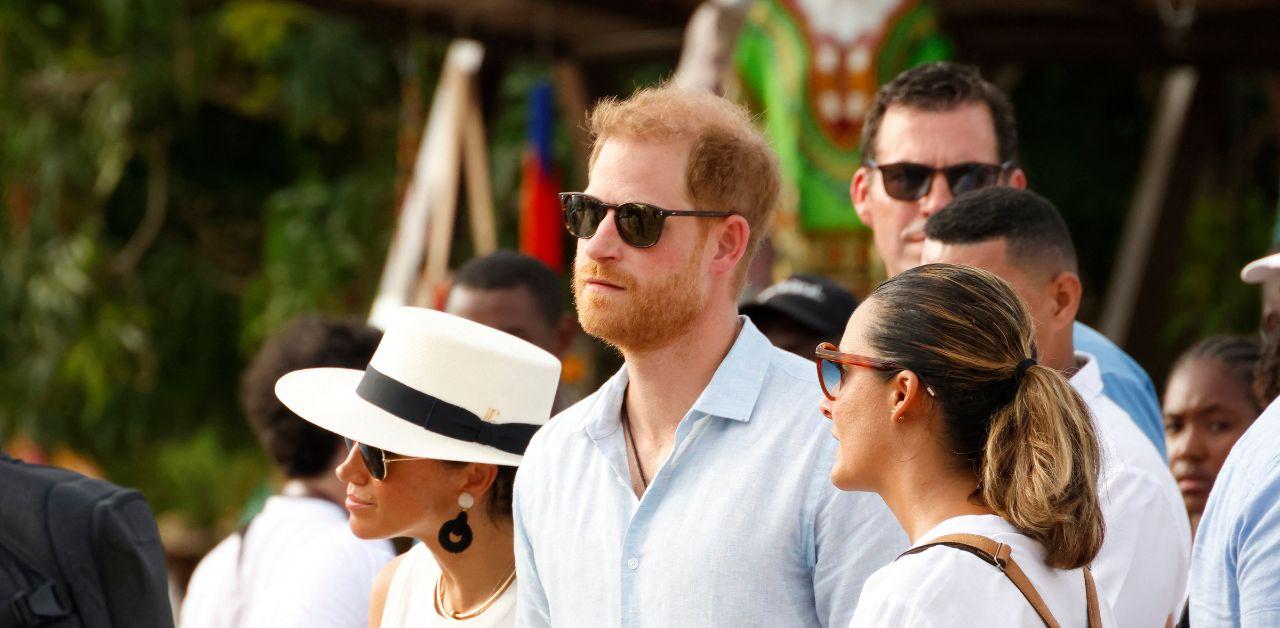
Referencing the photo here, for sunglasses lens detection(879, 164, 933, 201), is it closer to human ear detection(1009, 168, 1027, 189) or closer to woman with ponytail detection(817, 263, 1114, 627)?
human ear detection(1009, 168, 1027, 189)

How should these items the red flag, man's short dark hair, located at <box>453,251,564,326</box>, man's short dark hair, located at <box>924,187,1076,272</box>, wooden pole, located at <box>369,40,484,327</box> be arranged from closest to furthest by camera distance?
man's short dark hair, located at <box>924,187,1076,272</box>, man's short dark hair, located at <box>453,251,564,326</box>, wooden pole, located at <box>369,40,484,327</box>, the red flag

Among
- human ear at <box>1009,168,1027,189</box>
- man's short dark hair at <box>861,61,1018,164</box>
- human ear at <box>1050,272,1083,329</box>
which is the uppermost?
man's short dark hair at <box>861,61,1018,164</box>

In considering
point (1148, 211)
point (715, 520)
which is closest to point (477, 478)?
point (715, 520)

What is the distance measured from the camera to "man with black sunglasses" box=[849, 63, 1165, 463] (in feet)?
11.2

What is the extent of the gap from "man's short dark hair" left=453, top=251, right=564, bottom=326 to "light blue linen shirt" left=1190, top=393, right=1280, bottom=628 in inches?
82.2

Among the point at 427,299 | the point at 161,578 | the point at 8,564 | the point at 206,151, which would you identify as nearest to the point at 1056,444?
the point at 161,578

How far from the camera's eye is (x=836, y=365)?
2139mm

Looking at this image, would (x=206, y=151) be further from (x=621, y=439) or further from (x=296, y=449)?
(x=621, y=439)

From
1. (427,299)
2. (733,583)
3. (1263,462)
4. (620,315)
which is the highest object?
(620,315)

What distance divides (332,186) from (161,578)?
262 inches

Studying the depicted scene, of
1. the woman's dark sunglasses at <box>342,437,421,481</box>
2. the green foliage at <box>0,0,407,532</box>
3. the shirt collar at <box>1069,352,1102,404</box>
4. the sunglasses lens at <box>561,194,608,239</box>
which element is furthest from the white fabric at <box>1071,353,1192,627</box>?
the green foliage at <box>0,0,407,532</box>

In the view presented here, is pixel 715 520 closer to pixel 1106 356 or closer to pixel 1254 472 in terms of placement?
pixel 1254 472

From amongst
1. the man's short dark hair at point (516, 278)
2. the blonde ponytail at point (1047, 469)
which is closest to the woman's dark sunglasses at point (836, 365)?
the blonde ponytail at point (1047, 469)

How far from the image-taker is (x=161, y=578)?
2502 millimetres
